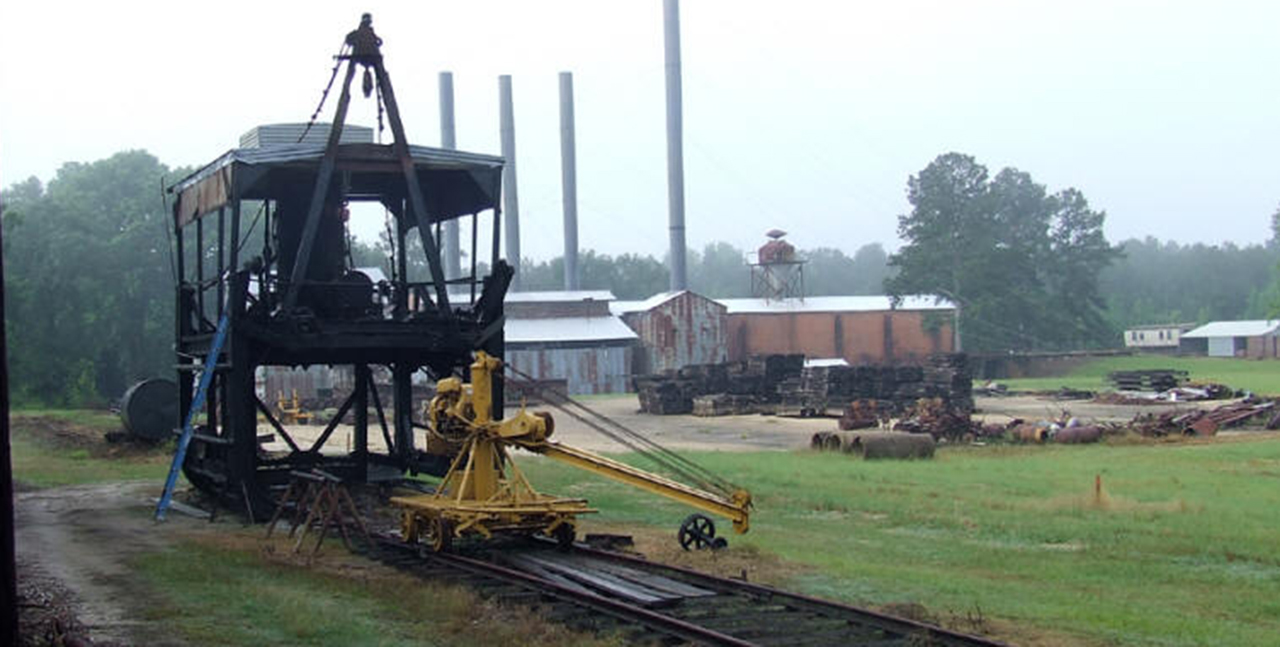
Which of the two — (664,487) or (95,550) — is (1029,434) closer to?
(664,487)

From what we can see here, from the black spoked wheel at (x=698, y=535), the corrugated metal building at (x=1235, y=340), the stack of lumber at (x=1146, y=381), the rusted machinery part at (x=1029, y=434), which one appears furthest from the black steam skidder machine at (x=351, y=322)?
the corrugated metal building at (x=1235, y=340)

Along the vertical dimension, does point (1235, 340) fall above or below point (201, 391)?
above

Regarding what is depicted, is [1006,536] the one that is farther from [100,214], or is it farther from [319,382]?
[100,214]

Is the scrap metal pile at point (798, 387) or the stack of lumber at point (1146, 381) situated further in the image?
the stack of lumber at point (1146, 381)

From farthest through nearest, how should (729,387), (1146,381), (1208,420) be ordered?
(1146,381)
(729,387)
(1208,420)

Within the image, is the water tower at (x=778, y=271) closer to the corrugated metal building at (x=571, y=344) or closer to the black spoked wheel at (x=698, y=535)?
the corrugated metal building at (x=571, y=344)

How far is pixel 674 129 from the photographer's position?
253 ft

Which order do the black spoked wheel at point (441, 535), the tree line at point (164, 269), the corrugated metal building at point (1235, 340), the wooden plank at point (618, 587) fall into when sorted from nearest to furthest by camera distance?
1. the wooden plank at point (618, 587)
2. the black spoked wheel at point (441, 535)
3. the tree line at point (164, 269)
4. the corrugated metal building at point (1235, 340)

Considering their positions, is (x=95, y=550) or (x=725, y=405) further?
(x=725, y=405)

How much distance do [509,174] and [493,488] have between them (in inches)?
2809

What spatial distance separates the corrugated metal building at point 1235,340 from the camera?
104438 millimetres

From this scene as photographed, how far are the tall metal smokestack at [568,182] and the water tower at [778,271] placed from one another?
13362mm

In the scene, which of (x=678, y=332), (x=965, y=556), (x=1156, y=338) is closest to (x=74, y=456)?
(x=965, y=556)

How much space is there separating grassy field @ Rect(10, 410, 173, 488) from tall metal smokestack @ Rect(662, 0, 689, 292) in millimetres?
39404
